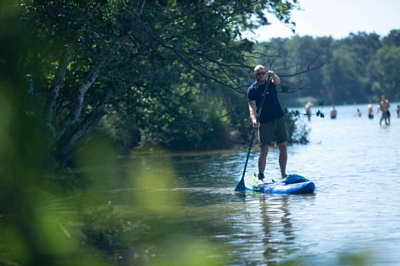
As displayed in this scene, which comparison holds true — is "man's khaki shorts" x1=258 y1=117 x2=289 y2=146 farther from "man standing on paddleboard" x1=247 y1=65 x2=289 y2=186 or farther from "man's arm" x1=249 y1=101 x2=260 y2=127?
"man's arm" x1=249 y1=101 x2=260 y2=127

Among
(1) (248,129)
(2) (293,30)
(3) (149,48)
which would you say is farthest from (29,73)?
(1) (248,129)

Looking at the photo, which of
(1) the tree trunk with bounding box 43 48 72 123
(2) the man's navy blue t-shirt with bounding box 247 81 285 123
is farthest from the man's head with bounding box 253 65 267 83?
(1) the tree trunk with bounding box 43 48 72 123

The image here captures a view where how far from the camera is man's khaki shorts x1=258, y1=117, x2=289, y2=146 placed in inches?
384

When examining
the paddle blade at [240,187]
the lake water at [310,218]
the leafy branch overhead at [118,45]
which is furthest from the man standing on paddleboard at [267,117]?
the leafy branch overhead at [118,45]

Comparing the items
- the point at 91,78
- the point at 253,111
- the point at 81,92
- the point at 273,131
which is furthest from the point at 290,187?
the point at 81,92

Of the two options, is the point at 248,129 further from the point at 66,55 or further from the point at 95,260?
the point at 95,260

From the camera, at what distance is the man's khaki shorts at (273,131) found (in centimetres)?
975

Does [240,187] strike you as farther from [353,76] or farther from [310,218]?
[353,76]

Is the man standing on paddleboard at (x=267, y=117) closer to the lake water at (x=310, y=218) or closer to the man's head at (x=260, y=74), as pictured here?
the man's head at (x=260, y=74)

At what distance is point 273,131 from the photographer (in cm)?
986

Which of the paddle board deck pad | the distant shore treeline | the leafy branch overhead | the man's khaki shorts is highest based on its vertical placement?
the distant shore treeline

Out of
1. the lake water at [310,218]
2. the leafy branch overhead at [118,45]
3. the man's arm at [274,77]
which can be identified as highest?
the leafy branch overhead at [118,45]

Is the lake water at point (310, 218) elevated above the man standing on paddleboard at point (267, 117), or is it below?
below

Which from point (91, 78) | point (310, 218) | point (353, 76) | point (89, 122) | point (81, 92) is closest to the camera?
point (310, 218)
